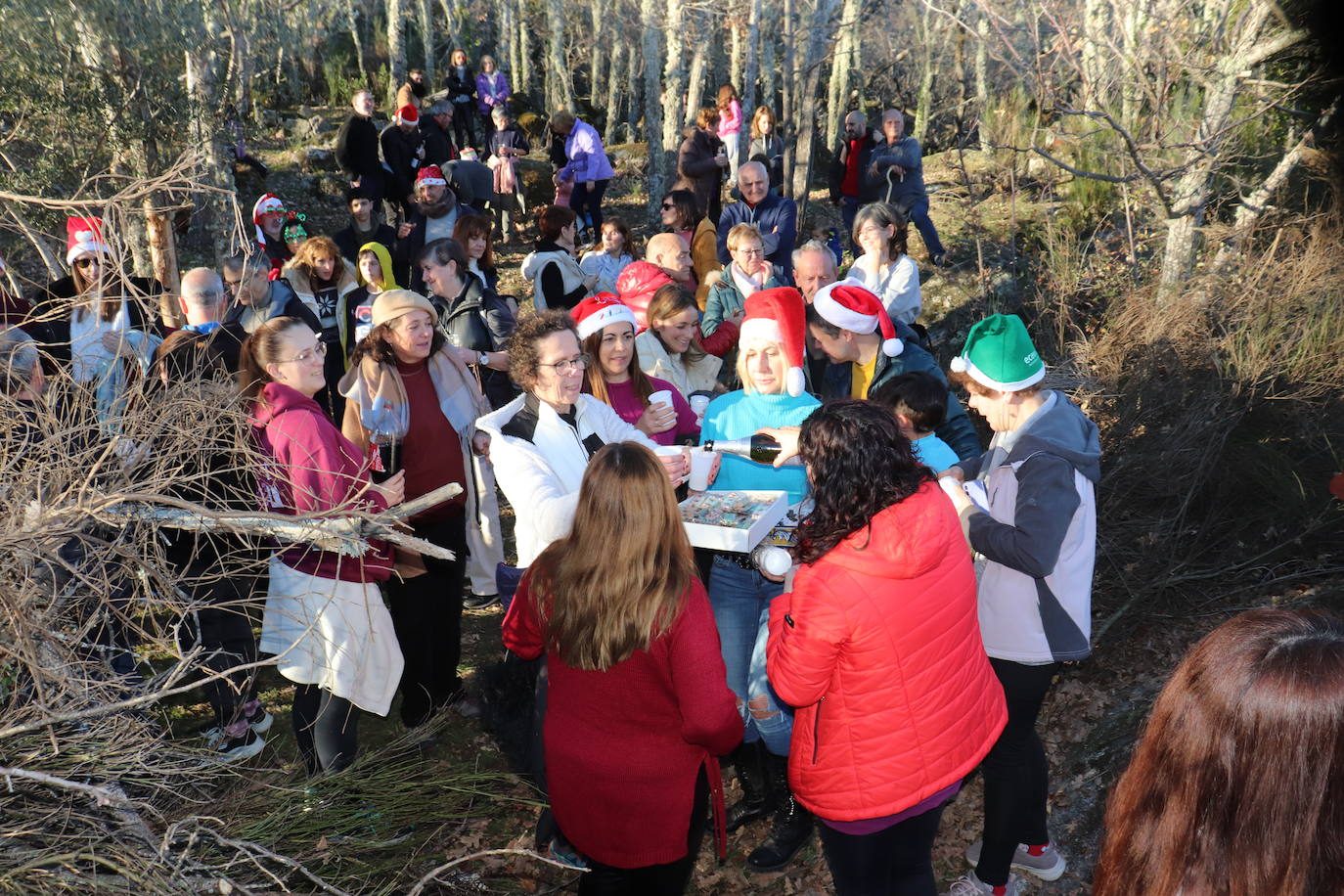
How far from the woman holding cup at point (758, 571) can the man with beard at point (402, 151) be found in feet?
26.2

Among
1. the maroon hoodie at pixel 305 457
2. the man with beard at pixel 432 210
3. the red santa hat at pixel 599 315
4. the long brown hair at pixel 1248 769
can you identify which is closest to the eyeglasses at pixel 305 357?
the maroon hoodie at pixel 305 457

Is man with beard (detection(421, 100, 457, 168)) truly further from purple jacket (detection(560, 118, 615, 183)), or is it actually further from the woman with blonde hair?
the woman with blonde hair

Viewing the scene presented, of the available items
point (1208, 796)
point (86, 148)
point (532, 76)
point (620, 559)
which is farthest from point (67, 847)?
point (532, 76)

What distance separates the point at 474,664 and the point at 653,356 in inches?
75.2

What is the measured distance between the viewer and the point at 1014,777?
314cm

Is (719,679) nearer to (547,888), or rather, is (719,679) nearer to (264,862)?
(264,862)

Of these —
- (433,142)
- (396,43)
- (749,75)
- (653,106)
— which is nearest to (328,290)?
(433,142)

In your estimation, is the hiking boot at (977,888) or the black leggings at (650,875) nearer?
the black leggings at (650,875)

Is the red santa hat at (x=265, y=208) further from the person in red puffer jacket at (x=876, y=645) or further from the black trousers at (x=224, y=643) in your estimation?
the person in red puffer jacket at (x=876, y=645)

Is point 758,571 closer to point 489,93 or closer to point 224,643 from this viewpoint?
point 224,643

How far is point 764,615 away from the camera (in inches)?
134

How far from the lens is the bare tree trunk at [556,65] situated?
2162 cm

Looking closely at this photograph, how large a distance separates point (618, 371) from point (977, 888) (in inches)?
94.5

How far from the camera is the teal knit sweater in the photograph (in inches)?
142
